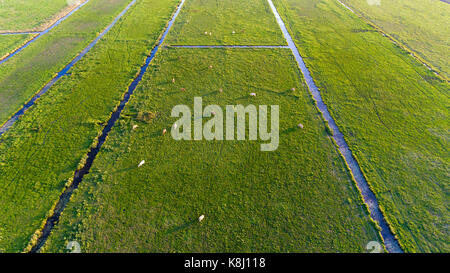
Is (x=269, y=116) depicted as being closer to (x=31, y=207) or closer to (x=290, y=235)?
(x=290, y=235)

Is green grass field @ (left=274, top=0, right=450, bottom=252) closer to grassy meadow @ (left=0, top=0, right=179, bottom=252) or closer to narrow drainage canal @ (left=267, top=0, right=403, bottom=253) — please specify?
narrow drainage canal @ (left=267, top=0, right=403, bottom=253)

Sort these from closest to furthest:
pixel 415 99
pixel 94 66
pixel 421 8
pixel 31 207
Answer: pixel 31 207, pixel 415 99, pixel 94 66, pixel 421 8

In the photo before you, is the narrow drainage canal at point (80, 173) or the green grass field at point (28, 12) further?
the green grass field at point (28, 12)

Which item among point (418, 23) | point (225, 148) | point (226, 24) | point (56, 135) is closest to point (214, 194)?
point (225, 148)

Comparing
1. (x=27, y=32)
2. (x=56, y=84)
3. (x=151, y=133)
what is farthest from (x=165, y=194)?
(x=27, y=32)

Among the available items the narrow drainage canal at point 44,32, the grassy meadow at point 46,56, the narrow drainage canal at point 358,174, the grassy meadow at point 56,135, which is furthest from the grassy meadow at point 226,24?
the narrow drainage canal at point 44,32

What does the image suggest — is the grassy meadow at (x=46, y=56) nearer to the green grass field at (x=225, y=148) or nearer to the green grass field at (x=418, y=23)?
the green grass field at (x=225, y=148)

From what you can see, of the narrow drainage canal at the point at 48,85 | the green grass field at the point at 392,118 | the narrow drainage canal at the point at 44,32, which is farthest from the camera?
the narrow drainage canal at the point at 44,32
